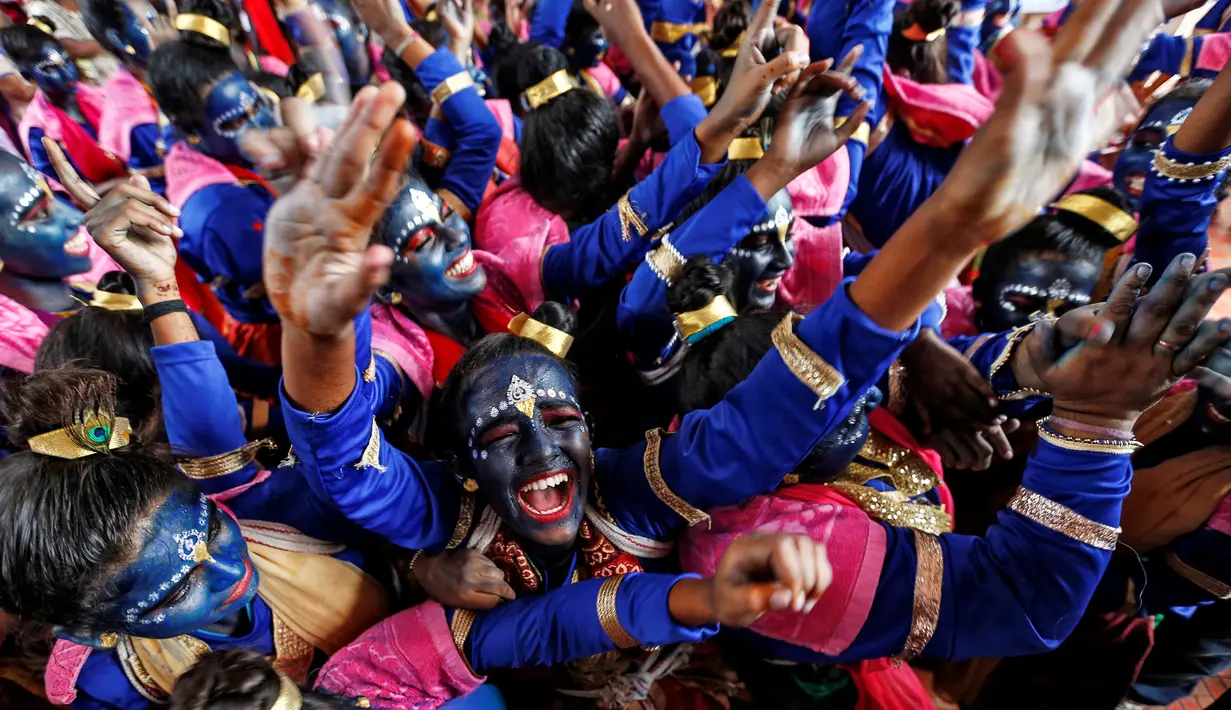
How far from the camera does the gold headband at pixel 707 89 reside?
2609mm

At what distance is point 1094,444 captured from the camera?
0.85 metres

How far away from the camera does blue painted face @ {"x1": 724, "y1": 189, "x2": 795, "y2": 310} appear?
1630mm

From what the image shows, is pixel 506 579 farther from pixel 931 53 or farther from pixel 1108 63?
pixel 931 53

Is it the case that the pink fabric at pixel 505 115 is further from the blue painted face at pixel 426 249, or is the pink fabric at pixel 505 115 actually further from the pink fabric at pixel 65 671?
the pink fabric at pixel 65 671

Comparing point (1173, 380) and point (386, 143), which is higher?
point (386, 143)

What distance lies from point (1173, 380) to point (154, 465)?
1607 mm

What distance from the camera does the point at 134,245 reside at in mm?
1205

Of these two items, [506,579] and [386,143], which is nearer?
[386,143]

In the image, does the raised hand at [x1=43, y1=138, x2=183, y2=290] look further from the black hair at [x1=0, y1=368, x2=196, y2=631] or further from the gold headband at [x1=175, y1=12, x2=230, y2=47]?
the gold headband at [x1=175, y1=12, x2=230, y2=47]

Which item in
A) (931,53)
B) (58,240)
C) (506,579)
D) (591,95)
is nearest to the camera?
(506,579)

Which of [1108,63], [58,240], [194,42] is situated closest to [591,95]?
[194,42]

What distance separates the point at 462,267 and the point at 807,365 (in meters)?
1.10

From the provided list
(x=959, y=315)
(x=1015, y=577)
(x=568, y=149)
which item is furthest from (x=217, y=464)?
(x=959, y=315)

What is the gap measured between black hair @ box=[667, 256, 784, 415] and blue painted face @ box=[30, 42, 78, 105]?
3.34 meters
